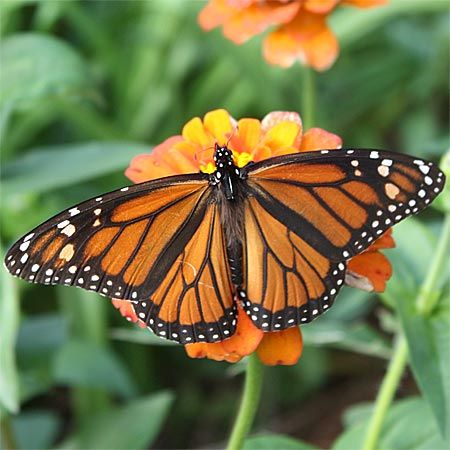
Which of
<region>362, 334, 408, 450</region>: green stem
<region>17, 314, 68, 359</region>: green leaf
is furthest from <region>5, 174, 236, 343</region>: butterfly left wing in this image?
<region>17, 314, 68, 359</region>: green leaf

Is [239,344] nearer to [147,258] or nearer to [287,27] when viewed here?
[147,258]

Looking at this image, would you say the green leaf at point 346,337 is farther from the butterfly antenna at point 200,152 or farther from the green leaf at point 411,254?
the butterfly antenna at point 200,152

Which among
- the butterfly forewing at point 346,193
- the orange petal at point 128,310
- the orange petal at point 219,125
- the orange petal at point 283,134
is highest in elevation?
the orange petal at point 219,125

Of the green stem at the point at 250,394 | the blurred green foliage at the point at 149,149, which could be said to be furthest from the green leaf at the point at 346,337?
the green stem at the point at 250,394

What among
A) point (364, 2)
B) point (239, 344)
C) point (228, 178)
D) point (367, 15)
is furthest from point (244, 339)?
point (367, 15)

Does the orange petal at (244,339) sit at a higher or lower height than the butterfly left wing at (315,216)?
lower

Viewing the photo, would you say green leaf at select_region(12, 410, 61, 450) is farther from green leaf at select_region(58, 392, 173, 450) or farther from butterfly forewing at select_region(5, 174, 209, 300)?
butterfly forewing at select_region(5, 174, 209, 300)
